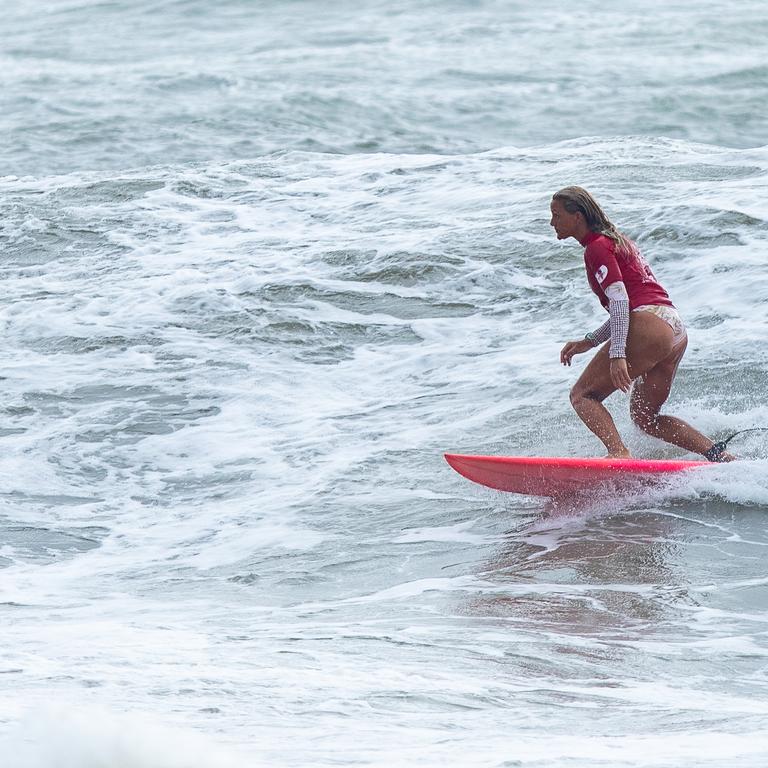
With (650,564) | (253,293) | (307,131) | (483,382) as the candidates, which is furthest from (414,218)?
(650,564)

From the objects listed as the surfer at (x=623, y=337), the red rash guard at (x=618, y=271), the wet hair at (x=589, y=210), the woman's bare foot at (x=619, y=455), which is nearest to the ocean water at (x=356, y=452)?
the woman's bare foot at (x=619, y=455)

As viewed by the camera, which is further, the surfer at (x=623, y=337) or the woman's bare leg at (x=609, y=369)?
the woman's bare leg at (x=609, y=369)

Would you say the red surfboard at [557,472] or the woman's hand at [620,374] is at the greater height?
the woman's hand at [620,374]

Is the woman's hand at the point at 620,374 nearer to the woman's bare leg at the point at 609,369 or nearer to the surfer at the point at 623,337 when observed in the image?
the surfer at the point at 623,337

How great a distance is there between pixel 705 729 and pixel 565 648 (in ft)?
3.29

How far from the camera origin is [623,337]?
6758 millimetres

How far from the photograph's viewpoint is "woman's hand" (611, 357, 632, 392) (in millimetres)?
6699

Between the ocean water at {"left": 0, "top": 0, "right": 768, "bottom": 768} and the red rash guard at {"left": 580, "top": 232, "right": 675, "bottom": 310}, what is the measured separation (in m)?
1.03

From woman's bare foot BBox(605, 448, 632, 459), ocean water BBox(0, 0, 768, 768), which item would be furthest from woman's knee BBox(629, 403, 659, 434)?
ocean water BBox(0, 0, 768, 768)

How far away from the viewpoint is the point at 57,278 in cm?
1243

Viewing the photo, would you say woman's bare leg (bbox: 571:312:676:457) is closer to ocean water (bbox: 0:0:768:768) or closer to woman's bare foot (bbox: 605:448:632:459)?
woman's bare foot (bbox: 605:448:632:459)

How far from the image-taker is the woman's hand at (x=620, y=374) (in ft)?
22.0

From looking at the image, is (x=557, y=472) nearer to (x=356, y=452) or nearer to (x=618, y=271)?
(x=618, y=271)

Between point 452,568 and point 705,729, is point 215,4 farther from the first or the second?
point 705,729
